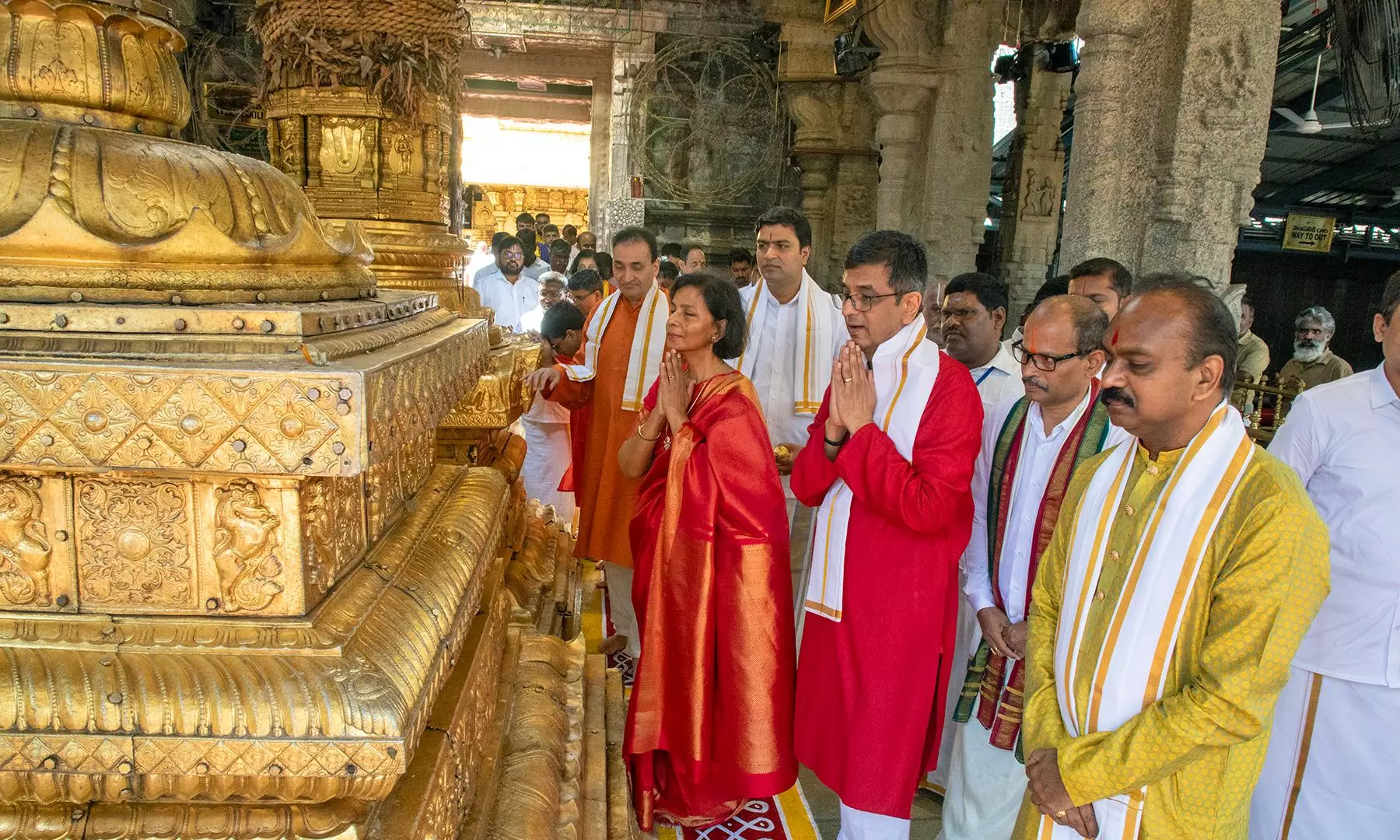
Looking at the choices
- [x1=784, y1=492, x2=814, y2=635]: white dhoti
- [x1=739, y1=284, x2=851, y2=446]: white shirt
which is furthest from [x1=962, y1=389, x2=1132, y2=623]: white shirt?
[x1=739, y1=284, x2=851, y2=446]: white shirt

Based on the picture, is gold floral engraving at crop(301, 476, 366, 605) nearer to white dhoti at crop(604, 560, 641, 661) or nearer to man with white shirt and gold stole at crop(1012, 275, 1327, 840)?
man with white shirt and gold stole at crop(1012, 275, 1327, 840)

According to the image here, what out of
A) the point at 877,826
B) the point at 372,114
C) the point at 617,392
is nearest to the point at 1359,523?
the point at 877,826

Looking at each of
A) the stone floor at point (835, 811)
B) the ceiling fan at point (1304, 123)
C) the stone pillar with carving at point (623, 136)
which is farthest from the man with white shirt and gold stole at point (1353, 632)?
the ceiling fan at point (1304, 123)

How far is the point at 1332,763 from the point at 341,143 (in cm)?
344

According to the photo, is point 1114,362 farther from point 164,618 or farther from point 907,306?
point 164,618

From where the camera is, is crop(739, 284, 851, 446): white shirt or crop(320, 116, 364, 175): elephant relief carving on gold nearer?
crop(320, 116, 364, 175): elephant relief carving on gold

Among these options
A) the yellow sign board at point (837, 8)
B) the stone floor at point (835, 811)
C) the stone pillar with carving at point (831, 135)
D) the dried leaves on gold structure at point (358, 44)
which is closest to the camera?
the stone floor at point (835, 811)

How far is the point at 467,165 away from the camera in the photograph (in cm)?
1973

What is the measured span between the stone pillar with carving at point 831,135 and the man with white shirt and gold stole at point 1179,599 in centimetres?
878

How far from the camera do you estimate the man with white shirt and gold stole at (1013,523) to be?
206 centimetres

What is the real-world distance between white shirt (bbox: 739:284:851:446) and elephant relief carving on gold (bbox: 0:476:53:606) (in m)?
2.79

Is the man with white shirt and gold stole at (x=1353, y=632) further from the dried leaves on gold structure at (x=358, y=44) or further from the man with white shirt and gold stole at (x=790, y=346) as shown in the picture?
the dried leaves on gold structure at (x=358, y=44)

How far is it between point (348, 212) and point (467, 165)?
17.6 metres

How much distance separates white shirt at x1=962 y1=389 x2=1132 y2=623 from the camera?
213 cm
